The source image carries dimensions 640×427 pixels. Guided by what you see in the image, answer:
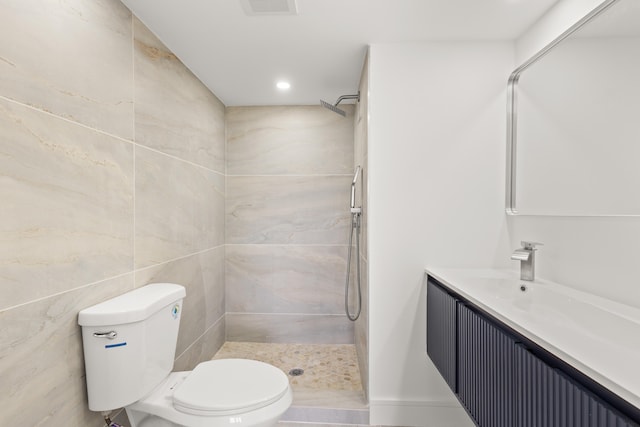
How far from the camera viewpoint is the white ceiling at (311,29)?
5.34ft

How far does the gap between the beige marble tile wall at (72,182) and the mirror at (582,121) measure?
6.36ft

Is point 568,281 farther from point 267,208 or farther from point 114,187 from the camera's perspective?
point 267,208

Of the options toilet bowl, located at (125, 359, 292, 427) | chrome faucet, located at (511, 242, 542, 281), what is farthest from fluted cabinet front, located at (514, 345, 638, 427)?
toilet bowl, located at (125, 359, 292, 427)

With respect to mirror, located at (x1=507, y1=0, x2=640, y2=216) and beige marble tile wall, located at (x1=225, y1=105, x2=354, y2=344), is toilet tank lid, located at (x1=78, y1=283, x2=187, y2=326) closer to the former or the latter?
beige marble tile wall, located at (x1=225, y1=105, x2=354, y2=344)

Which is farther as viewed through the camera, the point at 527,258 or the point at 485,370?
the point at 527,258

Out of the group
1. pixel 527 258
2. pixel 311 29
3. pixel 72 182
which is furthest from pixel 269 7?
pixel 527 258

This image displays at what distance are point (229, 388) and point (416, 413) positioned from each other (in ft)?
3.67

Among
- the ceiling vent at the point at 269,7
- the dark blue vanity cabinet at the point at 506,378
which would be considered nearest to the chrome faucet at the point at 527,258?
the dark blue vanity cabinet at the point at 506,378

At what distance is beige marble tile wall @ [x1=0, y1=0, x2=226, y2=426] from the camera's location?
107cm

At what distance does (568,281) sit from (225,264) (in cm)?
246

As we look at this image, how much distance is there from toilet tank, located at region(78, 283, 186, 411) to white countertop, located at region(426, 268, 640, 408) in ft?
4.23

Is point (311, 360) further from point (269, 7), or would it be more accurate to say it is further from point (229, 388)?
point (269, 7)

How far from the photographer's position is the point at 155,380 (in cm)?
151

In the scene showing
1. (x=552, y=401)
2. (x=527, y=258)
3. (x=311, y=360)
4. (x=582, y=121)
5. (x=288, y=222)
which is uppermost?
(x=582, y=121)
